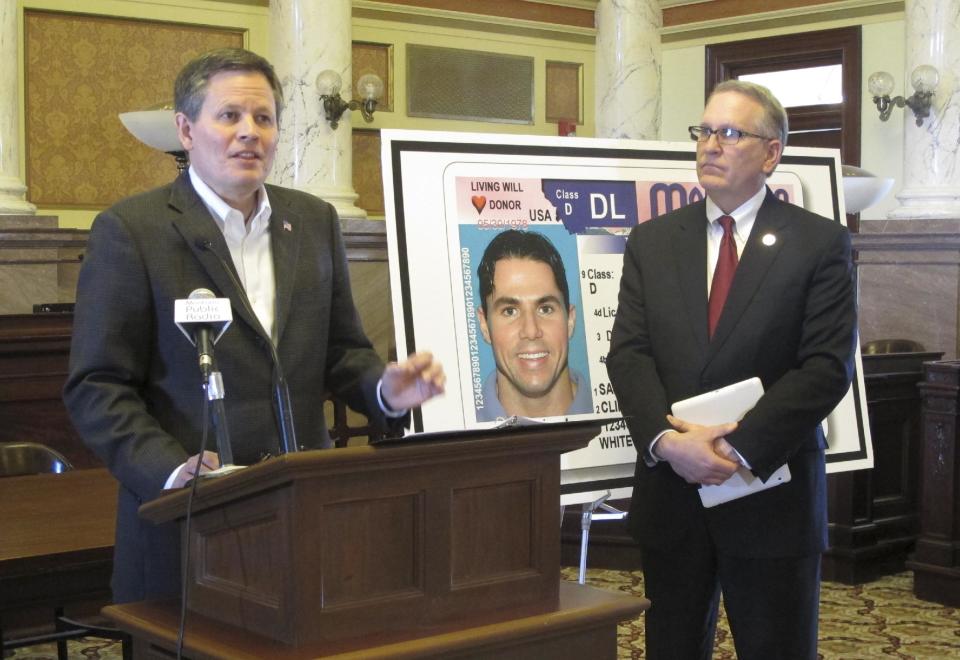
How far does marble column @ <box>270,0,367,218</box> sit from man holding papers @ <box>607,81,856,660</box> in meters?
5.21

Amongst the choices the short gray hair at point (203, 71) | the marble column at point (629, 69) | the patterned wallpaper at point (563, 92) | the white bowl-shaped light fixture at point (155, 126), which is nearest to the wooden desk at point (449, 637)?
the short gray hair at point (203, 71)

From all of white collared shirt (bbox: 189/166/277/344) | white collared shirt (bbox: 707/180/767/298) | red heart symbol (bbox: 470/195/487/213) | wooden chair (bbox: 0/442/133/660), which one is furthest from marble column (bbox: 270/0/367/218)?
white collared shirt (bbox: 189/166/277/344)

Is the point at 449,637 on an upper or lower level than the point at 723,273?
lower

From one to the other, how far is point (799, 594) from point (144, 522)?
1446 mm

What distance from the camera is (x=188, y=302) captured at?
1.69 m

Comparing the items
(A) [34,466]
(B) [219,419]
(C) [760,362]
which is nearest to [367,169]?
(A) [34,466]

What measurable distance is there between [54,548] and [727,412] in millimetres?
1361

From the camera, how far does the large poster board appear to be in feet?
10.1

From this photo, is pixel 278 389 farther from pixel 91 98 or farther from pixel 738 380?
pixel 91 98

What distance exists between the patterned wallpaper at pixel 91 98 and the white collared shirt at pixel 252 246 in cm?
697

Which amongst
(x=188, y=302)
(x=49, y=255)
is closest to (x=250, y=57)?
(x=188, y=302)

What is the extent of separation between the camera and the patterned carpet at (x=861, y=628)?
428 cm

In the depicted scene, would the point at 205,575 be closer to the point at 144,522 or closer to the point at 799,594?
the point at 144,522

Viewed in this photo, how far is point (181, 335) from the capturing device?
6.40ft
